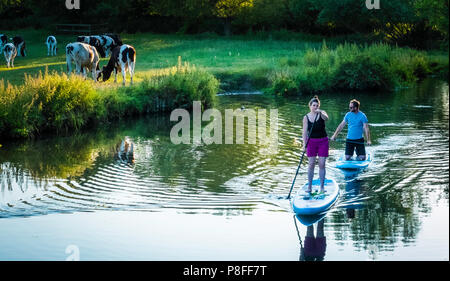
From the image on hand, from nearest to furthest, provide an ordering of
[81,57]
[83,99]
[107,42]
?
Answer: 1. [83,99]
2. [81,57]
3. [107,42]

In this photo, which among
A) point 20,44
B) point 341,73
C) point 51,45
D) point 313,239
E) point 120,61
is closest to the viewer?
point 313,239

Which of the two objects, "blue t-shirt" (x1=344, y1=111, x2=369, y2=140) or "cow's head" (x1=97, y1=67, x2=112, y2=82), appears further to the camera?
"cow's head" (x1=97, y1=67, x2=112, y2=82)

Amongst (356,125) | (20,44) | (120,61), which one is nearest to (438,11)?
(120,61)

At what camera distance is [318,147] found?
44.2ft

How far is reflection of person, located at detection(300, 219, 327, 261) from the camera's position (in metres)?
11.1

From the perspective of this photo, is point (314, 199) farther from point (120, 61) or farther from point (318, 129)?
point (120, 61)

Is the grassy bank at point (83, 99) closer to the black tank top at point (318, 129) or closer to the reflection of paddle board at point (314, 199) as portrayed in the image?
the reflection of paddle board at point (314, 199)

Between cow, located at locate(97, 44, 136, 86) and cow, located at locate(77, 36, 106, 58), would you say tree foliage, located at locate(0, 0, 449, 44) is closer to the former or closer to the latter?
cow, located at locate(77, 36, 106, 58)

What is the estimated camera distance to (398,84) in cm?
3334

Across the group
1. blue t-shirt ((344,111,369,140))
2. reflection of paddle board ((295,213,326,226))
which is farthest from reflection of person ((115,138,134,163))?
reflection of paddle board ((295,213,326,226))

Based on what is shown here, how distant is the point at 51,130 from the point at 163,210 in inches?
409

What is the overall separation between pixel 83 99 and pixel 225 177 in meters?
8.72

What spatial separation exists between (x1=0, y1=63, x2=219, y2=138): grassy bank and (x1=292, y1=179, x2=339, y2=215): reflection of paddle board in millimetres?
10526

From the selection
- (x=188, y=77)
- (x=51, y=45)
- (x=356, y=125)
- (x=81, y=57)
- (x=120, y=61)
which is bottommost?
(x=356, y=125)
